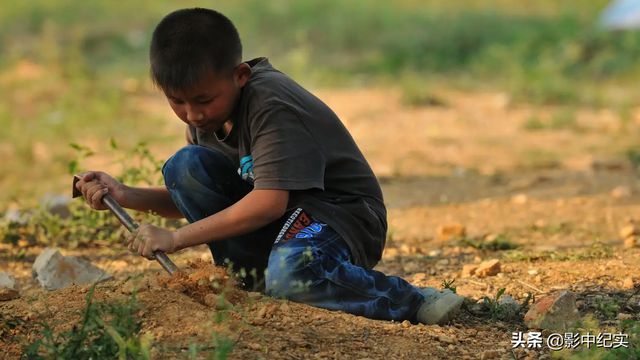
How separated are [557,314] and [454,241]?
1.61 m

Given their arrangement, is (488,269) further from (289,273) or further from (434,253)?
(289,273)

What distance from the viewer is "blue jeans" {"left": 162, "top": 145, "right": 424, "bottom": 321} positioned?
136 inches

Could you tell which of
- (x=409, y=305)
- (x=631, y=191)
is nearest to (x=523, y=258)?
(x=409, y=305)

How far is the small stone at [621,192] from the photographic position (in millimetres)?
5941

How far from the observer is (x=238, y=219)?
132 inches

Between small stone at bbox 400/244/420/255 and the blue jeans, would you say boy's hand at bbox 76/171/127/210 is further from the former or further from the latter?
small stone at bbox 400/244/420/255

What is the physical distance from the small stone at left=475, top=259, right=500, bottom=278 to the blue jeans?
0.67 m

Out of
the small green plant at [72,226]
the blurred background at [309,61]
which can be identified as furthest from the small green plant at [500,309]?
the blurred background at [309,61]

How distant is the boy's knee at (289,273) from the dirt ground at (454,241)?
0.27 feet

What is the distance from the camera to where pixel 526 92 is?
917cm

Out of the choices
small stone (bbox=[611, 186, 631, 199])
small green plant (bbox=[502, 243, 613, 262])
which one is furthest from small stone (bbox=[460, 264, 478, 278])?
small stone (bbox=[611, 186, 631, 199])

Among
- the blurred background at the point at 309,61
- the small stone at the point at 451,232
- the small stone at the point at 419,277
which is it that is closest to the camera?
the small stone at the point at 419,277

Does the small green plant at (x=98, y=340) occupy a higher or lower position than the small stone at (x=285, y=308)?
lower

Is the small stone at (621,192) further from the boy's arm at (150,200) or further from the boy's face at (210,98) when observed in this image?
the boy's face at (210,98)
